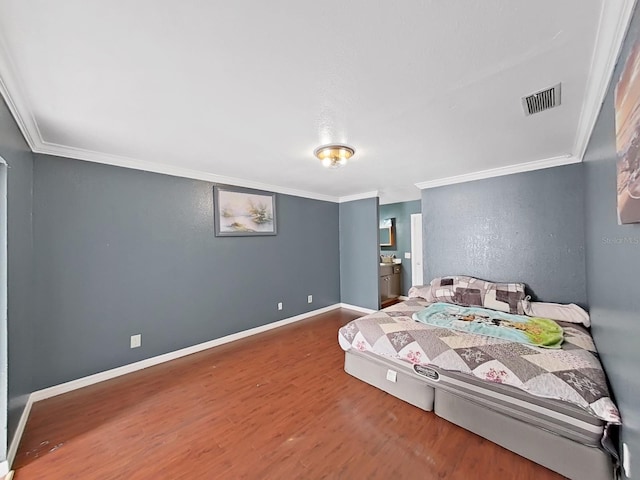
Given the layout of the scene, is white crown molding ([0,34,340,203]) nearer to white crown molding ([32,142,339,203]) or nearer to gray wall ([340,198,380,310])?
white crown molding ([32,142,339,203])

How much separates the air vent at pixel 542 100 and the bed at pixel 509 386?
5.80 ft

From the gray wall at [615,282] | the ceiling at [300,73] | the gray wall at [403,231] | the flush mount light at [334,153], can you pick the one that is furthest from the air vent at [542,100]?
the gray wall at [403,231]

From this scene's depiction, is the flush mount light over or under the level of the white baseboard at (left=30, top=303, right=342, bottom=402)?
over

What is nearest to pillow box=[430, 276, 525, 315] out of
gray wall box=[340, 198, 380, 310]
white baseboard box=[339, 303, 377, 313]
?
gray wall box=[340, 198, 380, 310]

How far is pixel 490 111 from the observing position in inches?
71.6

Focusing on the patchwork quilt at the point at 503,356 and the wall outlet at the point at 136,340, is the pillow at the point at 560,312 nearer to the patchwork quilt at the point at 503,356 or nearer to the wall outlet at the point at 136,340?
the patchwork quilt at the point at 503,356

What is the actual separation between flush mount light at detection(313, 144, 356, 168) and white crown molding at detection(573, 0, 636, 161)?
1.65m

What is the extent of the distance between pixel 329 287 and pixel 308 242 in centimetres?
105

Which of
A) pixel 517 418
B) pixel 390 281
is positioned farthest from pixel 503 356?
pixel 390 281

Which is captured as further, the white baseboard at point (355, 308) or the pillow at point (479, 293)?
the white baseboard at point (355, 308)

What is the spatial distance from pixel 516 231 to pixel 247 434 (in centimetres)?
367

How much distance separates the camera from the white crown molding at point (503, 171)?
2.86 meters

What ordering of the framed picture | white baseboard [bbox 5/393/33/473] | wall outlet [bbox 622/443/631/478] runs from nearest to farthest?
wall outlet [bbox 622/443/631/478]
white baseboard [bbox 5/393/33/473]
the framed picture

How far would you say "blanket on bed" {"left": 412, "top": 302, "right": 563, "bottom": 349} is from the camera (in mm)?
2070
